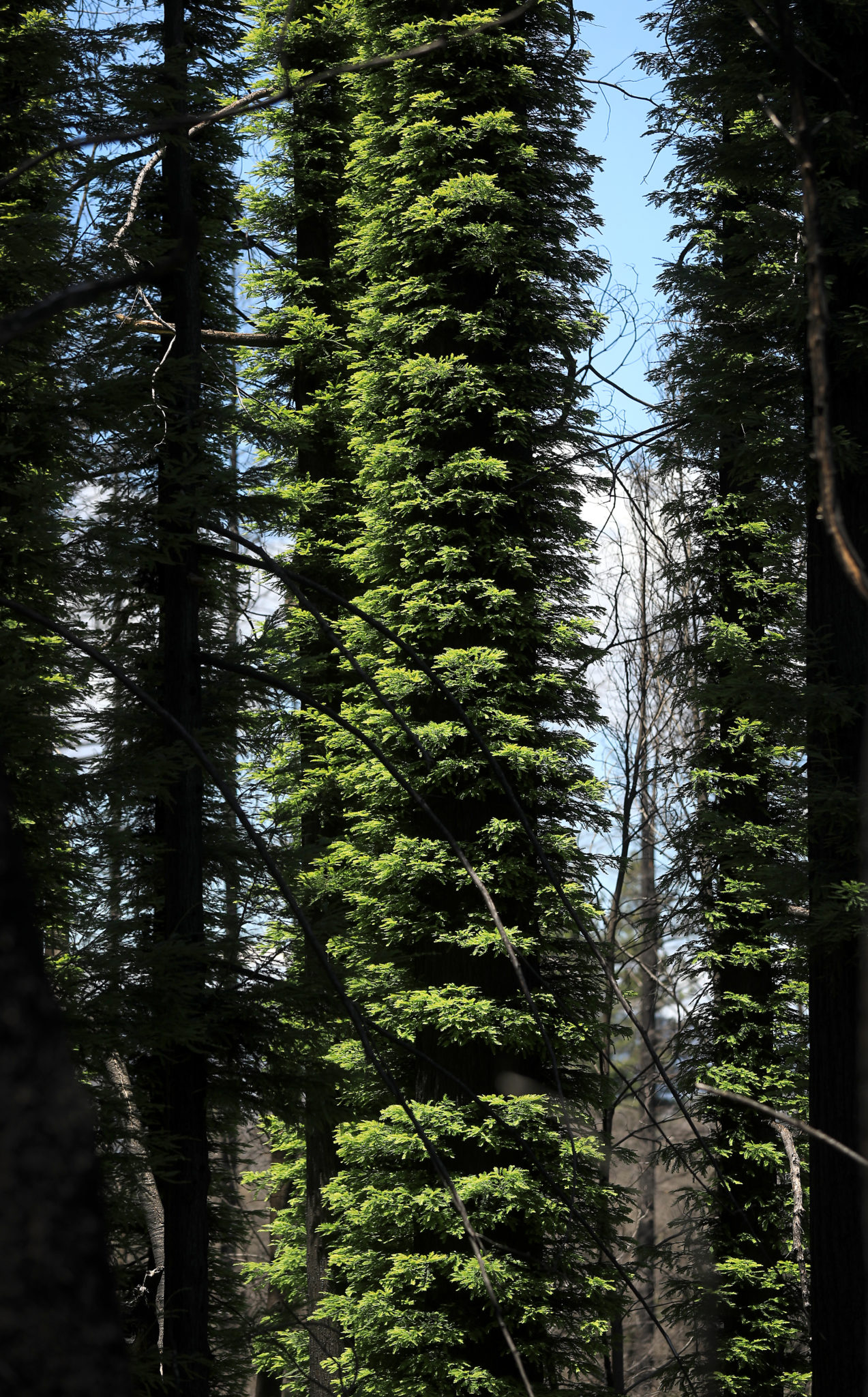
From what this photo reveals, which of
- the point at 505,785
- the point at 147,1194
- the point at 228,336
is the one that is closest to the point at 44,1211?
the point at 505,785

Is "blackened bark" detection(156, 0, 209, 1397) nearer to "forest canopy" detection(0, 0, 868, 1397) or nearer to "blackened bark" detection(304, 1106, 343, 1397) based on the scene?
"forest canopy" detection(0, 0, 868, 1397)

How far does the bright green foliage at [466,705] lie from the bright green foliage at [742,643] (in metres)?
1.07

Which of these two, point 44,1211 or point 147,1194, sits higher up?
point 44,1211

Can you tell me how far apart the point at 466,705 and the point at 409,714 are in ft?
2.83

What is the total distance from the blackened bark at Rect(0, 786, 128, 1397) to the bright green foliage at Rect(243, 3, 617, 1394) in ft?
21.5

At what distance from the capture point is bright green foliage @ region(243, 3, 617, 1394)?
23.8 ft

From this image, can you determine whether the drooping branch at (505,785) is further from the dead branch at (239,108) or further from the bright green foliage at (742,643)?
the bright green foliage at (742,643)

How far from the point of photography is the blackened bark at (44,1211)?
862mm

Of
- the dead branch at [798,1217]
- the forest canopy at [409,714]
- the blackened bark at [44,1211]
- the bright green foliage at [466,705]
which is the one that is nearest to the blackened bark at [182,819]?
the forest canopy at [409,714]

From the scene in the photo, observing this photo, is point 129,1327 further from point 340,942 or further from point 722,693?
point 340,942

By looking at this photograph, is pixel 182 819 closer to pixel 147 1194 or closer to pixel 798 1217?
pixel 147 1194

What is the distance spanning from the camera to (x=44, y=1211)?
879 millimetres

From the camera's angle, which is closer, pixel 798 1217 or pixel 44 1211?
pixel 44 1211

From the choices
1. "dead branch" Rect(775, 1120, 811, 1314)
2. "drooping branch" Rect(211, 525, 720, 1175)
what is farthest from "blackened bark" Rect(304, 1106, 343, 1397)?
"drooping branch" Rect(211, 525, 720, 1175)
